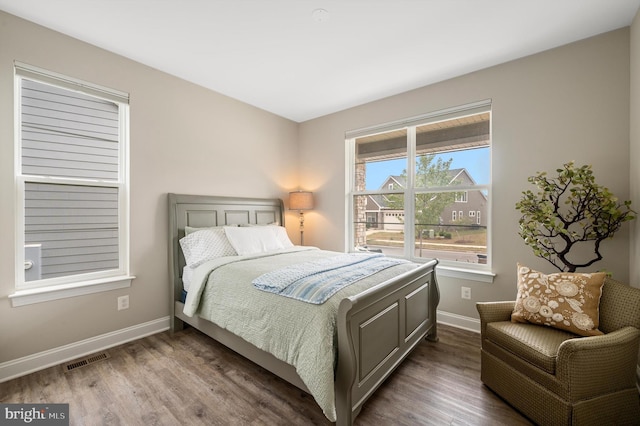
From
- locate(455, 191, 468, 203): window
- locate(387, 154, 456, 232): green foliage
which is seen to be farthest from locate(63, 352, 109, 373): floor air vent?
locate(455, 191, 468, 203): window

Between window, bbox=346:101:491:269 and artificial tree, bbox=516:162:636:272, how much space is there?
21.8 inches

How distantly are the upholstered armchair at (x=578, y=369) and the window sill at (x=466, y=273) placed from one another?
3.21 feet

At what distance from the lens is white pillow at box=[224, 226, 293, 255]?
9.43 feet

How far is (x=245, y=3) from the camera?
75.9 inches

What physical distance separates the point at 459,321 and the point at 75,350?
11.6 ft

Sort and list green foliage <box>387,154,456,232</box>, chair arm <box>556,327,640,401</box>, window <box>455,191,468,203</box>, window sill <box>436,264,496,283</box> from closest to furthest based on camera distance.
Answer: chair arm <box>556,327,640,401</box> → window sill <box>436,264,496,283</box> → window <box>455,191,468,203</box> → green foliage <box>387,154,456,232</box>

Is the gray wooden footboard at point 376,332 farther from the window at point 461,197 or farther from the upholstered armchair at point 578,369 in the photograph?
the window at point 461,197

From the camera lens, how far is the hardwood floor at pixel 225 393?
5.44 feet

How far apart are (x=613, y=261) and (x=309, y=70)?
10.1ft

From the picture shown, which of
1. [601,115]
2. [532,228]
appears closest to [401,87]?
[601,115]

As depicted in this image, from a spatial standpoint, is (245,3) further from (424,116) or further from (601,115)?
(601,115)

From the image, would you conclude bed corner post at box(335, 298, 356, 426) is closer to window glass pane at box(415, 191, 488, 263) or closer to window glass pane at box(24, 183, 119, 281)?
window glass pane at box(415, 191, 488, 263)

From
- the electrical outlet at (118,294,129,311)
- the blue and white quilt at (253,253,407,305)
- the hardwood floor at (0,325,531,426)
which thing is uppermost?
the blue and white quilt at (253,253,407,305)

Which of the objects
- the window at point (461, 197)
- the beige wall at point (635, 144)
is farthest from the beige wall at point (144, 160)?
the beige wall at point (635, 144)
